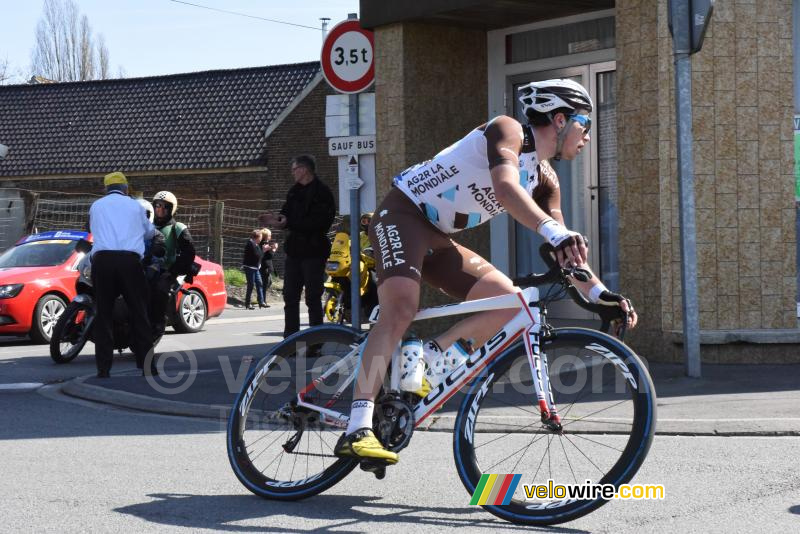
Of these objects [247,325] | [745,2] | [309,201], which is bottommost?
[247,325]

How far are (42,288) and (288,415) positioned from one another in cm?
1190

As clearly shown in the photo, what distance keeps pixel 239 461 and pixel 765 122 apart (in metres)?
6.85

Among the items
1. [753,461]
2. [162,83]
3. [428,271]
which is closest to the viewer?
[428,271]

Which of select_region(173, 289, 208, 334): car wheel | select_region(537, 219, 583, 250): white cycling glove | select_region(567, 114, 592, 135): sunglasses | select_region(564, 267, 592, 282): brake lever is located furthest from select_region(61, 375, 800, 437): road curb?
select_region(173, 289, 208, 334): car wheel

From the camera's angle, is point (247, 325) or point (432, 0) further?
point (247, 325)

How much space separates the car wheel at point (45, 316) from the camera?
668 inches

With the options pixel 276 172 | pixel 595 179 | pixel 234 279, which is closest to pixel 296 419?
pixel 595 179

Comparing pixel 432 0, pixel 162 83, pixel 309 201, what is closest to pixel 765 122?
pixel 432 0

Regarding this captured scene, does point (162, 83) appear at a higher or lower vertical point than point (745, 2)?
higher

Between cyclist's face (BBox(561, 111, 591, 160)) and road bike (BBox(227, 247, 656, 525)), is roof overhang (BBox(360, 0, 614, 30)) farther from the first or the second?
road bike (BBox(227, 247, 656, 525))

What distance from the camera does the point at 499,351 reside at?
5301 mm

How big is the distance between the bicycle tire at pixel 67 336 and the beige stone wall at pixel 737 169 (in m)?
6.23

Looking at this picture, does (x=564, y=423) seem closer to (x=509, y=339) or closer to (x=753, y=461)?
(x=509, y=339)

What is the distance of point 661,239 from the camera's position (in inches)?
439
